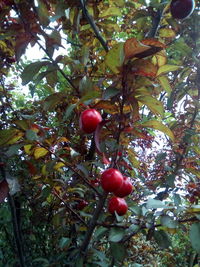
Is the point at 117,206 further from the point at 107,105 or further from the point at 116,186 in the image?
the point at 107,105

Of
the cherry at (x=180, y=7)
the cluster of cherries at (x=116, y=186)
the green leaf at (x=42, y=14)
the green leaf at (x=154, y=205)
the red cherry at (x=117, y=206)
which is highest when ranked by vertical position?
the cherry at (x=180, y=7)

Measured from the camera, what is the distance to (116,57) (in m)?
0.82

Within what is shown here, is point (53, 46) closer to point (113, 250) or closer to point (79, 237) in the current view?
point (113, 250)

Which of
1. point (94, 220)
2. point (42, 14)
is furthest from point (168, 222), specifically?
point (42, 14)

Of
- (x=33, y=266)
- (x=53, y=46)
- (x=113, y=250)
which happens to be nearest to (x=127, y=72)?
(x=53, y=46)

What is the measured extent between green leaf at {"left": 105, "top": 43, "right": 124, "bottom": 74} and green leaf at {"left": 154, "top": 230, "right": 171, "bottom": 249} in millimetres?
571

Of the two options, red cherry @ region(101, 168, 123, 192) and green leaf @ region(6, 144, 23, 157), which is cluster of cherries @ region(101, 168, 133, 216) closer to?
red cherry @ region(101, 168, 123, 192)

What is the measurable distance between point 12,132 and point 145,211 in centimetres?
57

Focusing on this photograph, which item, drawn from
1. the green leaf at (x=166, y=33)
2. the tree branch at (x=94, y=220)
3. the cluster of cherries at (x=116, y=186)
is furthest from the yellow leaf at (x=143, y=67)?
the green leaf at (x=166, y=33)

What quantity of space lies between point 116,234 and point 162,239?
16 centimetres

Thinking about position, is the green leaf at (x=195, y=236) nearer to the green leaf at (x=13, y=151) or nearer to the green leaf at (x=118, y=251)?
the green leaf at (x=118, y=251)

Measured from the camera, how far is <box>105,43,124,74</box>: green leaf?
2.62 feet

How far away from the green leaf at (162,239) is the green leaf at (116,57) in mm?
571

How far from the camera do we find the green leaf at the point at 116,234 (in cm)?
96
